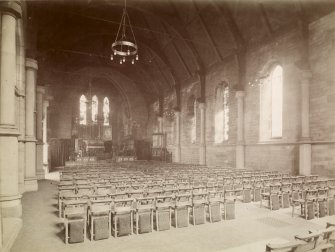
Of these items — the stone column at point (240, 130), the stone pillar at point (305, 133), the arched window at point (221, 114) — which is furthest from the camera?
the arched window at point (221, 114)

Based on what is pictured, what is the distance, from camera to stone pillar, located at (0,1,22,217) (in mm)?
7180

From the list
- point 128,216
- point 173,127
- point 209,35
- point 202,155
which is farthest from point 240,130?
point 128,216

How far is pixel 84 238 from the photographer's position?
5996 millimetres

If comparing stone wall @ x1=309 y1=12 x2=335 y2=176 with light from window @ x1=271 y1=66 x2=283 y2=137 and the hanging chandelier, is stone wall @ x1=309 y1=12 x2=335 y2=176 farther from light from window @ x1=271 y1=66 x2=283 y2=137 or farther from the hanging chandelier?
the hanging chandelier

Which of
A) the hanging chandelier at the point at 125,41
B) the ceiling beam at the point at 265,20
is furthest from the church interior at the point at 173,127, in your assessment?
the hanging chandelier at the point at 125,41

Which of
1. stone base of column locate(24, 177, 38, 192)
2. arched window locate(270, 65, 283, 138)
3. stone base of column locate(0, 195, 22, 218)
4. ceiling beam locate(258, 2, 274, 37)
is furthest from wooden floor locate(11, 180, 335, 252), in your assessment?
ceiling beam locate(258, 2, 274, 37)

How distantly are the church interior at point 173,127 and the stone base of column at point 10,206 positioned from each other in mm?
31

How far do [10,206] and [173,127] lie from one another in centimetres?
2157

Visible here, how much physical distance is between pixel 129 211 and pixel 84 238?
1090mm

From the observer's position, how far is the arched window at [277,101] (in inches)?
615

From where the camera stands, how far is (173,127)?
28.3m

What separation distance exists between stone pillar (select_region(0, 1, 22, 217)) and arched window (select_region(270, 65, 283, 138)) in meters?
13.2

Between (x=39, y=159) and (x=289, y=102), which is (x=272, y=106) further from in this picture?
(x=39, y=159)

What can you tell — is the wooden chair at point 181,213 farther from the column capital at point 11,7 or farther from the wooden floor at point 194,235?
the column capital at point 11,7
